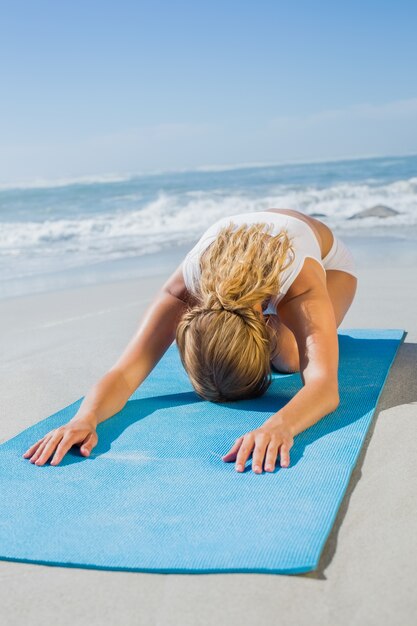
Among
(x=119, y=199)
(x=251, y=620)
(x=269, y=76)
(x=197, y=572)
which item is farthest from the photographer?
(x=269, y=76)

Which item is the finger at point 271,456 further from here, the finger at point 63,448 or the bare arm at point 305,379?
the finger at point 63,448

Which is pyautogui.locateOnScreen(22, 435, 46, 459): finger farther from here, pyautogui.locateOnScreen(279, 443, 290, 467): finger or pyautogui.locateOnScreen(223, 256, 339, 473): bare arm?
pyautogui.locateOnScreen(279, 443, 290, 467): finger

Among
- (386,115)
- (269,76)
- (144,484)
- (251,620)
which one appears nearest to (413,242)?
(144,484)

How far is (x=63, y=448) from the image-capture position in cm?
200

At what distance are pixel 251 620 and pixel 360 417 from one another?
982 mm

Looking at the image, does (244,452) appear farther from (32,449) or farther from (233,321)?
(32,449)

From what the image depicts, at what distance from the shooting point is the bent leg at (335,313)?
2.66 m

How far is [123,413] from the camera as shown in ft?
7.72

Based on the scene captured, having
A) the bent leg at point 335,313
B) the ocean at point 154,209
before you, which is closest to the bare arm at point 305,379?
the bent leg at point 335,313

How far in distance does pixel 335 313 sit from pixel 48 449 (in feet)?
4.55

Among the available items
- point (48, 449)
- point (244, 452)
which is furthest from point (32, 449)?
point (244, 452)

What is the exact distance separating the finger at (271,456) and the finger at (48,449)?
2.05ft

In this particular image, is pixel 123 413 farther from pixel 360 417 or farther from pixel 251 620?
pixel 251 620

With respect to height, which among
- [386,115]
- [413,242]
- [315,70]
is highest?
[315,70]
